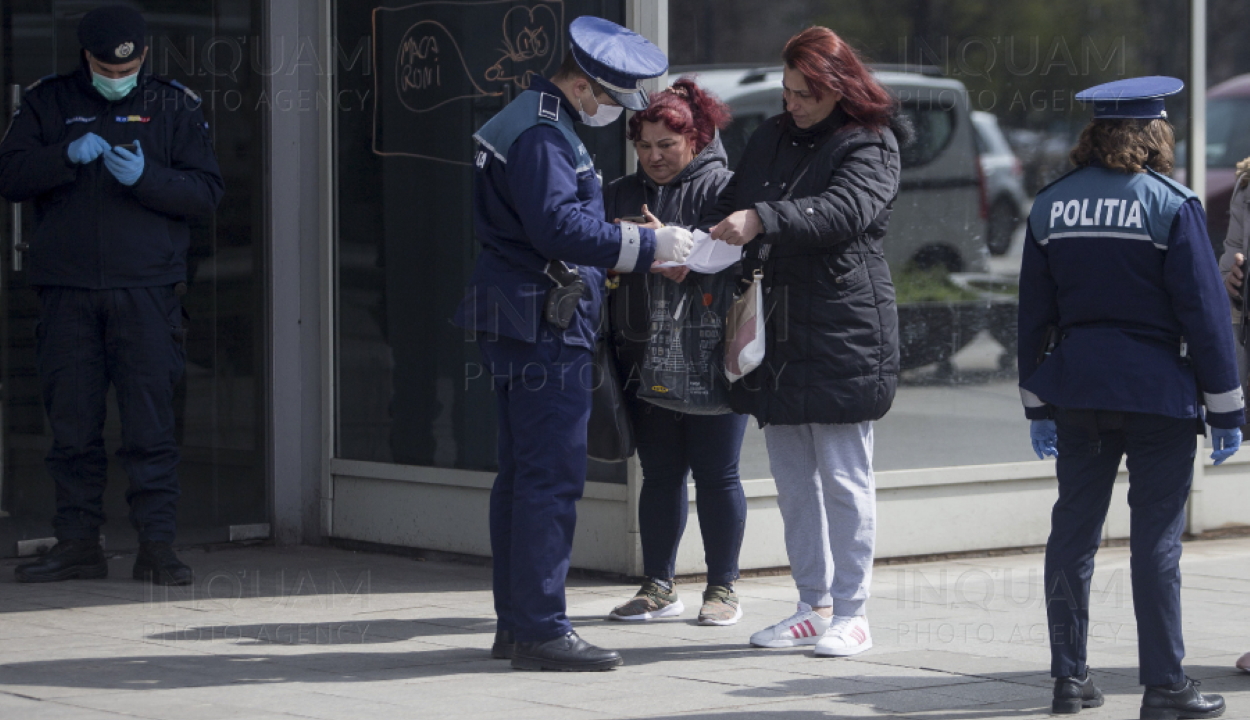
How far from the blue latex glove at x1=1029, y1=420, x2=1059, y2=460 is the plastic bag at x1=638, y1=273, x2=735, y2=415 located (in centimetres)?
104

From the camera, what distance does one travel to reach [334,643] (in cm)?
532

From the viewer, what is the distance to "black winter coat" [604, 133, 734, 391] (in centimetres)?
564

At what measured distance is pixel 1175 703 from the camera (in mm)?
4328

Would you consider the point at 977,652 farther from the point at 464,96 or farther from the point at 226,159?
the point at 226,159

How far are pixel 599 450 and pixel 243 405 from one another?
8.01 ft

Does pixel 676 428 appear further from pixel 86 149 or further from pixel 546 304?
pixel 86 149

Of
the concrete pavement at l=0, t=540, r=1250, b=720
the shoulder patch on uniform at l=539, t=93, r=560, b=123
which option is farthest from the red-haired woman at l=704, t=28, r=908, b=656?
the shoulder patch on uniform at l=539, t=93, r=560, b=123

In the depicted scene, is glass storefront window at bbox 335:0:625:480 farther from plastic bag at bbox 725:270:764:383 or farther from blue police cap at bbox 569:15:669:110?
plastic bag at bbox 725:270:764:383

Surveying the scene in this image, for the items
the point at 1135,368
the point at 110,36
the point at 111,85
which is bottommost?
the point at 1135,368

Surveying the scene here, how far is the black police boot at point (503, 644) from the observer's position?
507 cm

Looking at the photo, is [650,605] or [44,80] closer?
[650,605]

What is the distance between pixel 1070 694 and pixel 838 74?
6.35 ft

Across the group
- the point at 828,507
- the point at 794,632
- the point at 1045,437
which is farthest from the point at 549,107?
the point at 794,632

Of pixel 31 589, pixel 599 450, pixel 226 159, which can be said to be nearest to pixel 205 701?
pixel 599 450
